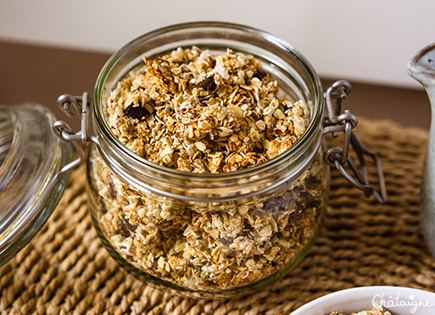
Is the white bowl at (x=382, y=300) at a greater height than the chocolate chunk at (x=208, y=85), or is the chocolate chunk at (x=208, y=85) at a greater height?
the chocolate chunk at (x=208, y=85)

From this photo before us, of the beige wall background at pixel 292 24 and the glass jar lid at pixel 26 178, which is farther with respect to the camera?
the beige wall background at pixel 292 24

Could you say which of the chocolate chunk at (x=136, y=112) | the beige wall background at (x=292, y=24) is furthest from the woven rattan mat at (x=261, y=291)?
the beige wall background at (x=292, y=24)

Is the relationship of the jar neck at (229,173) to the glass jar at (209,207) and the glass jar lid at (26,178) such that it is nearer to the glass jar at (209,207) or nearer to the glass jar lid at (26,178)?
the glass jar at (209,207)

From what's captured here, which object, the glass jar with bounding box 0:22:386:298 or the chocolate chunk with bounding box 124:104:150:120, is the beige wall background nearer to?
the glass jar with bounding box 0:22:386:298

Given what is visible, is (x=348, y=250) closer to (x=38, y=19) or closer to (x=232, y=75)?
(x=232, y=75)

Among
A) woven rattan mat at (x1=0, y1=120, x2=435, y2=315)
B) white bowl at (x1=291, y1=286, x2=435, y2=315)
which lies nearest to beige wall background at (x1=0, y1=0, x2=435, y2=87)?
woven rattan mat at (x1=0, y1=120, x2=435, y2=315)

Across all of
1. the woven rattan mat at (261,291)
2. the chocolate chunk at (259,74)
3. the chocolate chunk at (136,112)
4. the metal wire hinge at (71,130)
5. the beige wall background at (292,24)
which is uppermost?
the beige wall background at (292,24)
